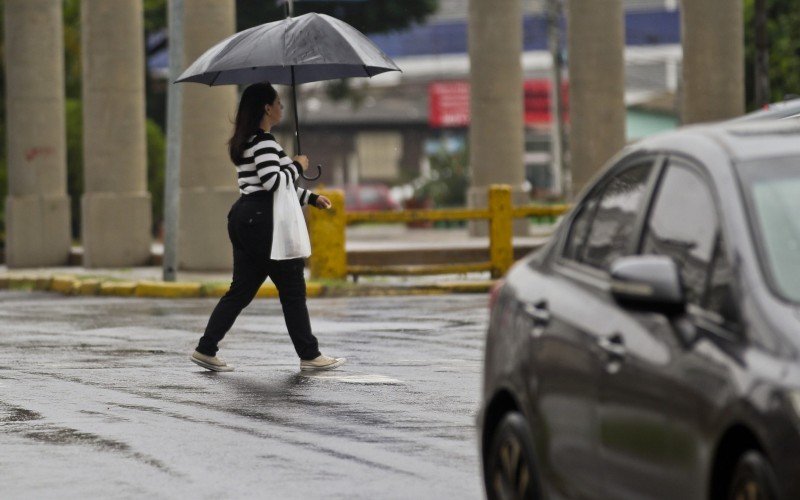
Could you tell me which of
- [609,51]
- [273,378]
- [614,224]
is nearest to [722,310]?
[614,224]

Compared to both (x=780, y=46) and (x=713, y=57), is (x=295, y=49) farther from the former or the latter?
(x=780, y=46)

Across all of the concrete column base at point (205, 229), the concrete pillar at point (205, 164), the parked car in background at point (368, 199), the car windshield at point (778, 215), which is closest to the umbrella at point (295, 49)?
the car windshield at point (778, 215)

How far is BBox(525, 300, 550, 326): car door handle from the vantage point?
6.34 metres

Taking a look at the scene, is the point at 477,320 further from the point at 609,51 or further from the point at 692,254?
the point at 609,51

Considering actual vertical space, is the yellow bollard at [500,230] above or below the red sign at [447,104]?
below

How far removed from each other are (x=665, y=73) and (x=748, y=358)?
98.5 meters

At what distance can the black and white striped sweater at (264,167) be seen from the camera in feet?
40.3

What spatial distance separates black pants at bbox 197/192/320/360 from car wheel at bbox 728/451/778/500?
760 cm

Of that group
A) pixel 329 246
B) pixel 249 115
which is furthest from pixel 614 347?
pixel 329 246

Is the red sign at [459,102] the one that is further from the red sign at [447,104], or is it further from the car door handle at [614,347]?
the car door handle at [614,347]

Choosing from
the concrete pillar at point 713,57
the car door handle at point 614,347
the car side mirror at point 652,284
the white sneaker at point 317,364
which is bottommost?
the white sneaker at point 317,364

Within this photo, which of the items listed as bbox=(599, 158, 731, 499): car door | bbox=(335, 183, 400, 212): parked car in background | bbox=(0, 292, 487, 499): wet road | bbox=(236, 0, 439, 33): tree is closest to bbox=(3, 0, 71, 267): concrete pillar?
bbox=(0, 292, 487, 499): wet road

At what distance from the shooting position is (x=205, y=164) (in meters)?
25.2

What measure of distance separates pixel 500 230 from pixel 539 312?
53.1 ft
